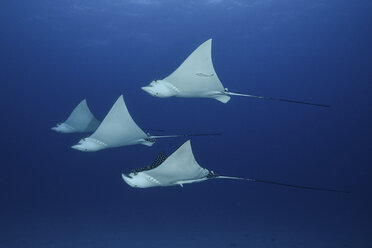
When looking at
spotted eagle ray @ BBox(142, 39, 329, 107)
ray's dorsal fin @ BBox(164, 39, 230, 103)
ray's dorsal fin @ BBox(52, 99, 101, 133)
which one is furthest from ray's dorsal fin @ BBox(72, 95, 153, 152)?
ray's dorsal fin @ BBox(52, 99, 101, 133)

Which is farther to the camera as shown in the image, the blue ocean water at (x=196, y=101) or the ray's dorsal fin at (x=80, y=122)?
the blue ocean water at (x=196, y=101)

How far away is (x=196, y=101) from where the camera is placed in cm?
3612

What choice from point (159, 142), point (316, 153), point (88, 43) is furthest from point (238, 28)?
point (316, 153)

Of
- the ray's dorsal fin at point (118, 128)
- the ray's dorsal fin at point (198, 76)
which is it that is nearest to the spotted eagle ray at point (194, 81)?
the ray's dorsal fin at point (198, 76)

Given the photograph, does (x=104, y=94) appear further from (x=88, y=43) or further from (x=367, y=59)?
(x=367, y=59)

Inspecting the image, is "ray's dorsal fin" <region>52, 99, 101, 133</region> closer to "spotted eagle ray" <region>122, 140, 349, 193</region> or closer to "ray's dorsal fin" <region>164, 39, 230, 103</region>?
"ray's dorsal fin" <region>164, 39, 230, 103</region>

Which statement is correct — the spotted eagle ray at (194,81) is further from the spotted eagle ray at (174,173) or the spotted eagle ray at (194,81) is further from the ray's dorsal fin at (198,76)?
the spotted eagle ray at (174,173)

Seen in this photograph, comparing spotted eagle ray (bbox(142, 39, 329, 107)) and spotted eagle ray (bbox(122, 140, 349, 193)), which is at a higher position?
spotted eagle ray (bbox(142, 39, 329, 107))

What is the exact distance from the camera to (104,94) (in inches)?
1196

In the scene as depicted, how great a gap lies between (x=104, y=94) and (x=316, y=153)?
1276 inches

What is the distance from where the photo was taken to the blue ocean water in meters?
14.1

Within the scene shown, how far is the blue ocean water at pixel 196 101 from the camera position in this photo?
46.3 ft

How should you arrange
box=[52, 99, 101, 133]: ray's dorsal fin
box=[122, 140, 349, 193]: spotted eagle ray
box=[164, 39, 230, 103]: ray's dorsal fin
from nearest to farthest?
box=[122, 140, 349, 193]: spotted eagle ray, box=[164, 39, 230, 103]: ray's dorsal fin, box=[52, 99, 101, 133]: ray's dorsal fin

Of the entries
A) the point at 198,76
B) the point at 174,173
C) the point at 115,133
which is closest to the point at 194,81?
the point at 198,76
